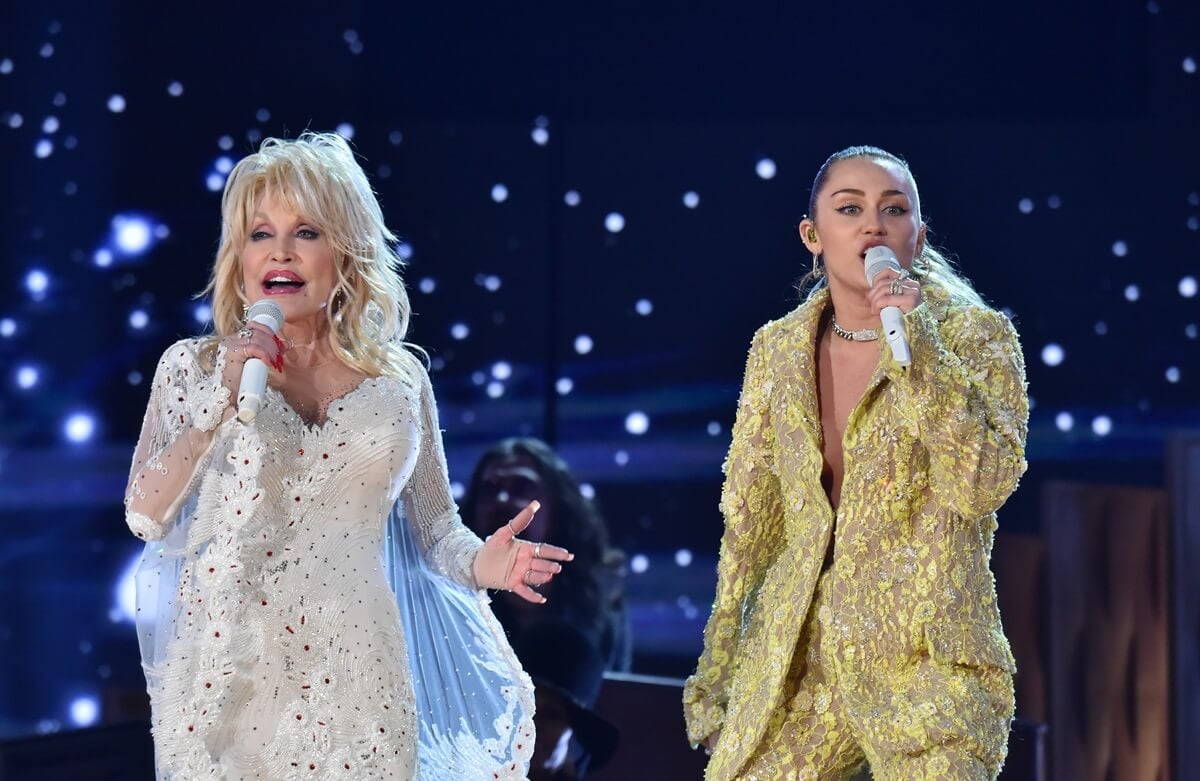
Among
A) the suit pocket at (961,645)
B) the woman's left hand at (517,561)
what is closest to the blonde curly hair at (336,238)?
the woman's left hand at (517,561)

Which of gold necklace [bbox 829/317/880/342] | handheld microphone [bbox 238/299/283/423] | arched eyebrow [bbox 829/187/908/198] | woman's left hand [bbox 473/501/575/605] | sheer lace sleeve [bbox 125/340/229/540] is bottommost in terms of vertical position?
woman's left hand [bbox 473/501/575/605]

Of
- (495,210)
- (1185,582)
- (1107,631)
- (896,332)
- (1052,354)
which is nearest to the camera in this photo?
(896,332)

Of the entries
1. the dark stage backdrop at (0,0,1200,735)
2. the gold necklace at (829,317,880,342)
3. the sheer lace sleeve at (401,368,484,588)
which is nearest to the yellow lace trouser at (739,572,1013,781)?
the gold necklace at (829,317,880,342)

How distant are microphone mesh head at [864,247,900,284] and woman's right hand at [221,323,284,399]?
914mm

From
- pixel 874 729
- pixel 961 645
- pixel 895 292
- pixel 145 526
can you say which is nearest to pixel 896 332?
pixel 895 292

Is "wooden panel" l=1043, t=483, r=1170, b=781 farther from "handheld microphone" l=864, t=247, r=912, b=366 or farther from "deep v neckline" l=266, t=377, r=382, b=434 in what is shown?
"deep v neckline" l=266, t=377, r=382, b=434

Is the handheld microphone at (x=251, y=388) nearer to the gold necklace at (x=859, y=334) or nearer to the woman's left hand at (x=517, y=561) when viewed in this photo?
the woman's left hand at (x=517, y=561)

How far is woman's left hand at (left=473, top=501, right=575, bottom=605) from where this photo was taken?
8.50 feet

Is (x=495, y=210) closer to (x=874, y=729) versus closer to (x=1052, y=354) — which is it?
(x=1052, y=354)

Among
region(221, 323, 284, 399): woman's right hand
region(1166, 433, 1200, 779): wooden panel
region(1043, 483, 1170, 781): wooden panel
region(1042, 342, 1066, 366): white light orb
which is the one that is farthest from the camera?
region(1042, 342, 1066, 366): white light orb

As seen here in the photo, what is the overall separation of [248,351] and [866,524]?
3.29 ft

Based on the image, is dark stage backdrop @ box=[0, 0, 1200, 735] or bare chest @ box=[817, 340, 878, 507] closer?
bare chest @ box=[817, 340, 878, 507]

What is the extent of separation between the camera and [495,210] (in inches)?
184

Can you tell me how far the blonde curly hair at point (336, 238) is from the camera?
268 cm
